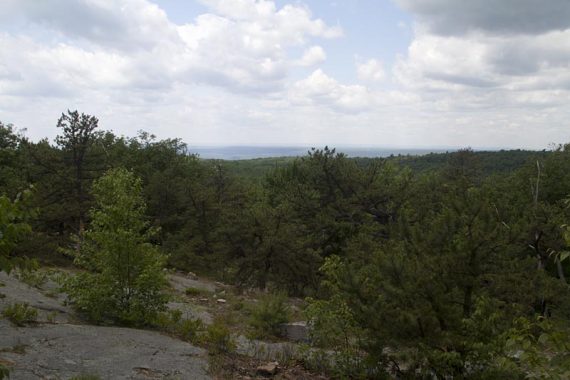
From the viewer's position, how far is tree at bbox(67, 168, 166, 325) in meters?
10.1

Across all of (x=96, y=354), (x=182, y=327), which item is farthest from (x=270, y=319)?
(x=96, y=354)

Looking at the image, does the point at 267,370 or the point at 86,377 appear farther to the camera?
the point at 267,370

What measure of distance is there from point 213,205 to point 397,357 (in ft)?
66.8

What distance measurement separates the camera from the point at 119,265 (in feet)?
33.3

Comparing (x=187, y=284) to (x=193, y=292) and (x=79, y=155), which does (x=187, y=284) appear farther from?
(x=79, y=155)

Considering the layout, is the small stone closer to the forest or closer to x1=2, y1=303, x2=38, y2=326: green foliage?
the forest

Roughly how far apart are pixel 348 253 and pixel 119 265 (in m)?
8.07

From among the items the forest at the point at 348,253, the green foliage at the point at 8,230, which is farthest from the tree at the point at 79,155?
the green foliage at the point at 8,230

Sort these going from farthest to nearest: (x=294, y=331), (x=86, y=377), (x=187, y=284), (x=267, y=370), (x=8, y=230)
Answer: (x=187, y=284) < (x=294, y=331) < (x=267, y=370) < (x=86, y=377) < (x=8, y=230)

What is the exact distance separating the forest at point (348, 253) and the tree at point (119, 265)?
3 cm

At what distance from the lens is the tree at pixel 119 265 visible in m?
10.1

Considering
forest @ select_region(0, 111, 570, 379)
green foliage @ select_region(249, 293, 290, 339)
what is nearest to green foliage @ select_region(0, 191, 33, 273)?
forest @ select_region(0, 111, 570, 379)

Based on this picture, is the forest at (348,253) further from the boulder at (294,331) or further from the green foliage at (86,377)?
the green foliage at (86,377)

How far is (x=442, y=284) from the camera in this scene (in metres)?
7.95
